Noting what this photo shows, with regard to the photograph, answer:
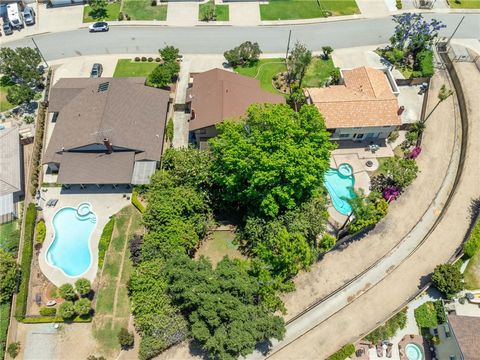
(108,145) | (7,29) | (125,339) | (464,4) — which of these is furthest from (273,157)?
(464,4)

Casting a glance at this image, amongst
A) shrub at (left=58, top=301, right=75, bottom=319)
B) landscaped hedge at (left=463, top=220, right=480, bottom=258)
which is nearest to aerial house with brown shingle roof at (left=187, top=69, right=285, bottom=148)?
shrub at (left=58, top=301, right=75, bottom=319)

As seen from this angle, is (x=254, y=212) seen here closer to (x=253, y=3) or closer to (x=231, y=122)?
(x=231, y=122)

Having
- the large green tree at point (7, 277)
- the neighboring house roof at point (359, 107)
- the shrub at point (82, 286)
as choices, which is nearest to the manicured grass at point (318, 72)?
the neighboring house roof at point (359, 107)

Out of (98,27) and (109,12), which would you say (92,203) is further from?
(109,12)

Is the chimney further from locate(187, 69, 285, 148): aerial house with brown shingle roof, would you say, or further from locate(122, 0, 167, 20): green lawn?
locate(122, 0, 167, 20): green lawn

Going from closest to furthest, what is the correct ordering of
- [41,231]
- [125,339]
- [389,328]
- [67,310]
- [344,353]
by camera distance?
[344,353], [125,339], [67,310], [389,328], [41,231]

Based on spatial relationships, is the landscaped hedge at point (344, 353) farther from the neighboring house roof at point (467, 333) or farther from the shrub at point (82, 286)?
the shrub at point (82, 286)
